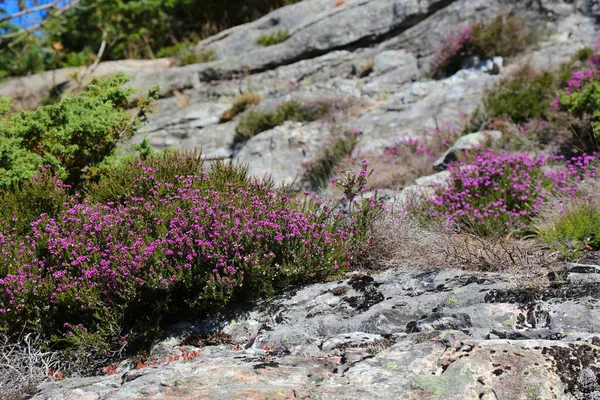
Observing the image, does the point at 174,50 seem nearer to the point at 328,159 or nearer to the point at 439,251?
the point at 328,159

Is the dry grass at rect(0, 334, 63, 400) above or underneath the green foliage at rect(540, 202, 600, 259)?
above

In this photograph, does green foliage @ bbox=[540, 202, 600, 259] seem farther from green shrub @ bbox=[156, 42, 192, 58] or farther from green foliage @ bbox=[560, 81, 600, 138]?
green shrub @ bbox=[156, 42, 192, 58]

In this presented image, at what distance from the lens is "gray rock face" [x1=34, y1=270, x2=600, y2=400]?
→ 3168 millimetres

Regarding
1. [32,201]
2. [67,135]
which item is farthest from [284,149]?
[32,201]

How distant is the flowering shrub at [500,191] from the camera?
6652mm

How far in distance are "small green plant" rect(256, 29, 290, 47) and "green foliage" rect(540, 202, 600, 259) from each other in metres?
10.8

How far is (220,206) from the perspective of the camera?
16.5 feet

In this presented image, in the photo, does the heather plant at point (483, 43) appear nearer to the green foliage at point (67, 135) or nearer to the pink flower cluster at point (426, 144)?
the pink flower cluster at point (426, 144)

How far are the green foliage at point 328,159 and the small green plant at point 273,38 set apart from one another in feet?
19.0

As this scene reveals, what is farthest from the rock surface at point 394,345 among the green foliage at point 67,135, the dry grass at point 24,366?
the green foliage at point 67,135

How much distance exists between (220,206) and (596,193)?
3930 millimetres

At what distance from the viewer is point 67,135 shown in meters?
6.48

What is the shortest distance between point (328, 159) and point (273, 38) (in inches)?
249

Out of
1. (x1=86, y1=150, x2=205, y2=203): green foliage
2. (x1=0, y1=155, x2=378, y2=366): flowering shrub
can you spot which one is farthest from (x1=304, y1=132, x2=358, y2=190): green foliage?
(x1=0, y1=155, x2=378, y2=366): flowering shrub
